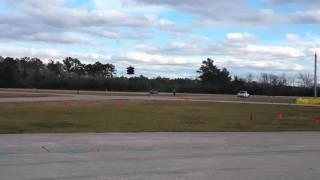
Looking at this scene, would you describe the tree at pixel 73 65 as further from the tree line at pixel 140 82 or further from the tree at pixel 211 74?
the tree at pixel 211 74

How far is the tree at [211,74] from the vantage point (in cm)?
16925

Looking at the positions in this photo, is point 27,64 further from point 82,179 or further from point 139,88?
point 82,179

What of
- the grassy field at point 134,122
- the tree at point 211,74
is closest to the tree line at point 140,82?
the tree at point 211,74

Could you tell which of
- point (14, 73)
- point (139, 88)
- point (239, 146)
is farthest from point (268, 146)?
point (14, 73)

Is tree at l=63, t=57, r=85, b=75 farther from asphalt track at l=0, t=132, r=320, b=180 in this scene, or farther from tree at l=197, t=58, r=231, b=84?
asphalt track at l=0, t=132, r=320, b=180

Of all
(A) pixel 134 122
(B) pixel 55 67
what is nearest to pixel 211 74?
(B) pixel 55 67

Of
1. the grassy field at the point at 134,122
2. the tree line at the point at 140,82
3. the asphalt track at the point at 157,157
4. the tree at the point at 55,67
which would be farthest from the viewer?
the tree at the point at 55,67

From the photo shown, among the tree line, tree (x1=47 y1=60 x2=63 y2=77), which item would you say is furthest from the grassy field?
tree (x1=47 y1=60 x2=63 y2=77)

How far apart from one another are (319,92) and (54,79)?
230 ft

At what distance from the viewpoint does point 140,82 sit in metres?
165

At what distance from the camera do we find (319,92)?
127938mm

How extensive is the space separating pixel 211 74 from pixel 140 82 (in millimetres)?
22608

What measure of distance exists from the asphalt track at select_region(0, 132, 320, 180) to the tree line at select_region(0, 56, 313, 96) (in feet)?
404

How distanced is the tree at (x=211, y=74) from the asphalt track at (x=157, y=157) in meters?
151
